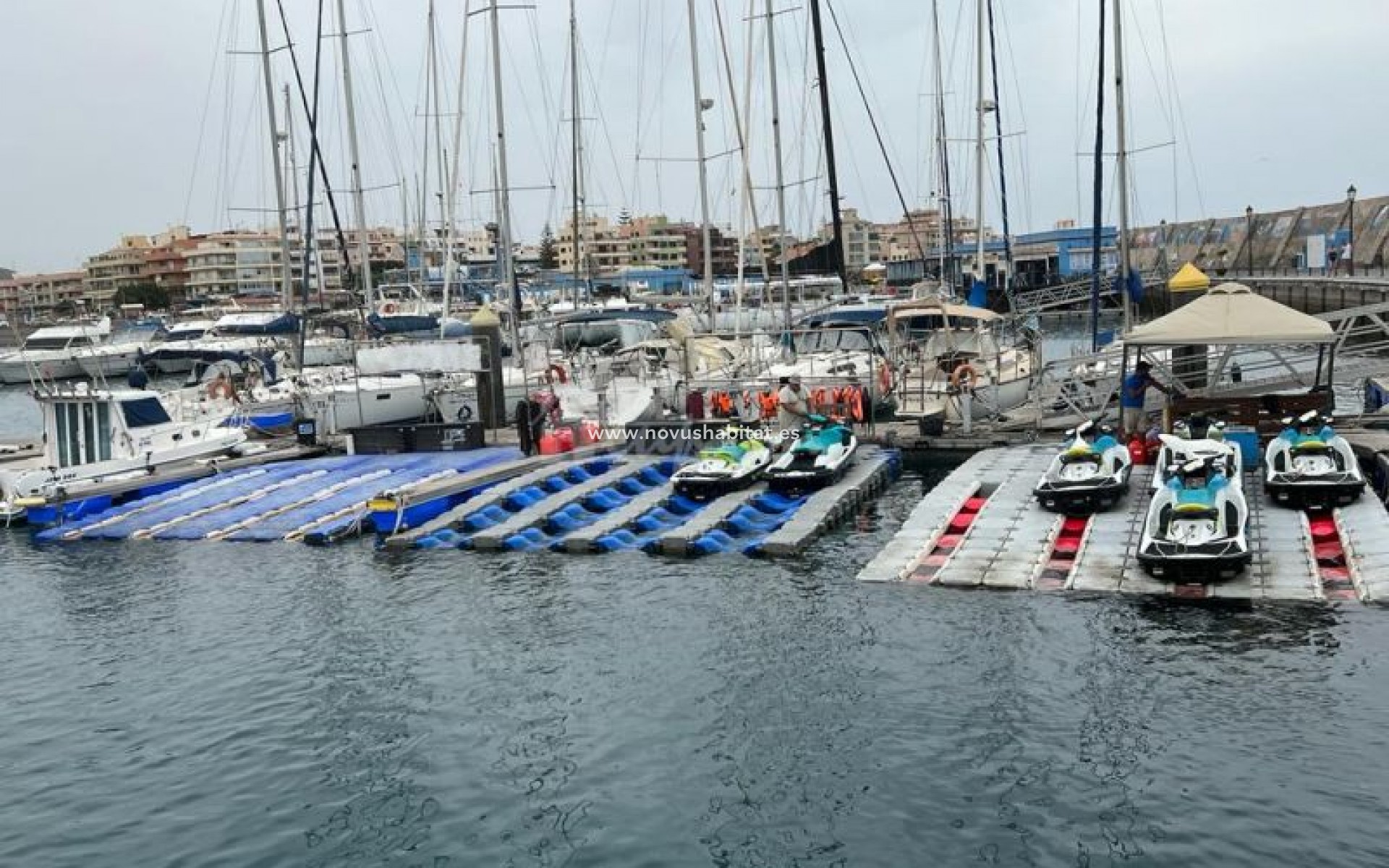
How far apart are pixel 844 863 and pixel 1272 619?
824 cm

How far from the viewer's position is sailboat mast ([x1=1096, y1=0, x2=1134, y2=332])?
3006 centimetres

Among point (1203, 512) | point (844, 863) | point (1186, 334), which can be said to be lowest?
point (844, 863)

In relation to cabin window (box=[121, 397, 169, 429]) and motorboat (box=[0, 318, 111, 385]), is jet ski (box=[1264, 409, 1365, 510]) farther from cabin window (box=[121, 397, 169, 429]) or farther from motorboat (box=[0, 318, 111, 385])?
motorboat (box=[0, 318, 111, 385])

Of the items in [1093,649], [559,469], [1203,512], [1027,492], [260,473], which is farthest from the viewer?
[260,473]

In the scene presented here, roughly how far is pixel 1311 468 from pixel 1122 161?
13024 millimetres

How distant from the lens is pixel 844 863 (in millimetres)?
10266

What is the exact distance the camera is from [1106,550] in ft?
60.6

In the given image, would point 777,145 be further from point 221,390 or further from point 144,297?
point 144,297

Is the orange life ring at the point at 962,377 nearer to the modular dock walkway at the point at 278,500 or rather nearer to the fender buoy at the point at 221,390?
the modular dock walkway at the point at 278,500

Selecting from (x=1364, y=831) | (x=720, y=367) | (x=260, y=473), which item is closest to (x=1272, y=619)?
(x=1364, y=831)

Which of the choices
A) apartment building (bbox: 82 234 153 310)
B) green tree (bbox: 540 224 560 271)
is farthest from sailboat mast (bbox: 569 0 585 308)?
apartment building (bbox: 82 234 153 310)

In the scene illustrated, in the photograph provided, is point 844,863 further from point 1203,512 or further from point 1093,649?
point 1203,512

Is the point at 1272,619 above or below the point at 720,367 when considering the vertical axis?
below

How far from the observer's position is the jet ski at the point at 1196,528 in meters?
16.6
